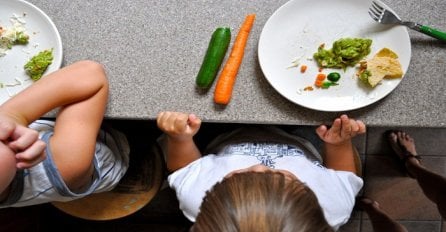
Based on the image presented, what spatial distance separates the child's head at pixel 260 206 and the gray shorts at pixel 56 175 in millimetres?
379

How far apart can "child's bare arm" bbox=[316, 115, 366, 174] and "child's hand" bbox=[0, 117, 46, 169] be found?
68 centimetres

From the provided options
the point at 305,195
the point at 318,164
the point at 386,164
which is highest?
the point at 305,195

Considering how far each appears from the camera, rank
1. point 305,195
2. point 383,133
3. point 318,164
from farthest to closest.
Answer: point 383,133 < point 318,164 < point 305,195

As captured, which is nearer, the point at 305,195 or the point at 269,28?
the point at 305,195

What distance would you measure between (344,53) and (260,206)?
443 millimetres

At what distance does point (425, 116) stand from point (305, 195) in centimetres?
Answer: 41

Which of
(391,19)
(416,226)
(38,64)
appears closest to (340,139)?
(391,19)

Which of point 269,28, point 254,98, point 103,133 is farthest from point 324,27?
point 103,133

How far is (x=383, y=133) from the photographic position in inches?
69.6

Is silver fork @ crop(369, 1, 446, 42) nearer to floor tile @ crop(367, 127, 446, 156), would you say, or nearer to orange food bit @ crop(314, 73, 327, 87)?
orange food bit @ crop(314, 73, 327, 87)

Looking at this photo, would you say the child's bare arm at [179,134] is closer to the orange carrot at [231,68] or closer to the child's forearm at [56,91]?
the orange carrot at [231,68]

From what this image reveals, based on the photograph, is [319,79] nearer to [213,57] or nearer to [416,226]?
[213,57]

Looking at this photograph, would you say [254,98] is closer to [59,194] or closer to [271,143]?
[271,143]

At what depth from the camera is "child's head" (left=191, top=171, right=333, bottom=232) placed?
0.81 metres
